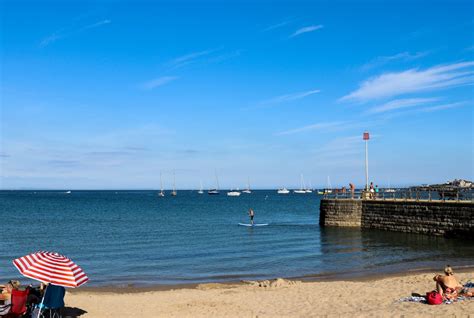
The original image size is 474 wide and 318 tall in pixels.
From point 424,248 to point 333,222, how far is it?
43.3 ft

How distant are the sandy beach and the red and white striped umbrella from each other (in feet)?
9.70

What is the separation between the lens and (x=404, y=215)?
36.0 metres

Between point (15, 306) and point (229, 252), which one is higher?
point (15, 306)

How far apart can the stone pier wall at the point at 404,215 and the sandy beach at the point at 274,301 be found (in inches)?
519

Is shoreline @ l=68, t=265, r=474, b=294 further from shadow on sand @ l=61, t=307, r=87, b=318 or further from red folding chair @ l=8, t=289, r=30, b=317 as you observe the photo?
red folding chair @ l=8, t=289, r=30, b=317

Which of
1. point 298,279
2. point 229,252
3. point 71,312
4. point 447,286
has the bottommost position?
point 298,279

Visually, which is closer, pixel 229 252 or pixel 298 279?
pixel 298 279

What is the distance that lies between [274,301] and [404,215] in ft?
77.9

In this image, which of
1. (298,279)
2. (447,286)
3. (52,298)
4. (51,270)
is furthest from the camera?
(298,279)

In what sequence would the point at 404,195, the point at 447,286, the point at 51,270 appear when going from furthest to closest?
the point at 404,195, the point at 447,286, the point at 51,270

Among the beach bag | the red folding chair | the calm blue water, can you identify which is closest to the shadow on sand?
the red folding chair

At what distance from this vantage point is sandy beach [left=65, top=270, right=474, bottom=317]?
42.2 ft

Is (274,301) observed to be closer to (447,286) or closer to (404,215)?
(447,286)

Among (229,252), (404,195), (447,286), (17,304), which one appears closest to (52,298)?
(17,304)
